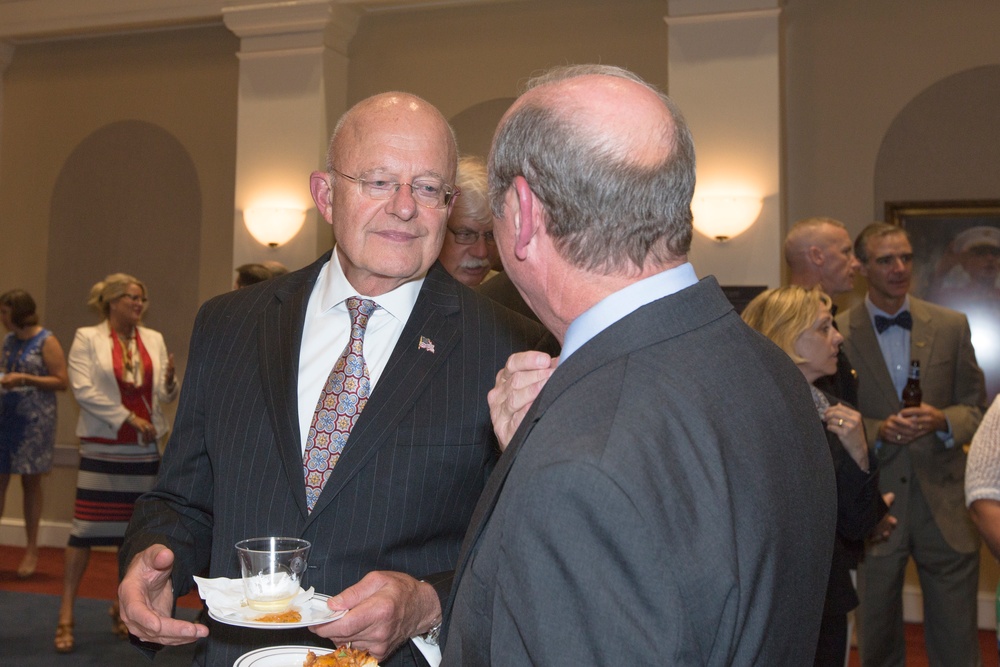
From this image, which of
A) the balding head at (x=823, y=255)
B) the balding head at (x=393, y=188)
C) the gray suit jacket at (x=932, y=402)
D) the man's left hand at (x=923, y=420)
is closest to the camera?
the balding head at (x=393, y=188)

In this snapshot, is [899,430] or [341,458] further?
[899,430]

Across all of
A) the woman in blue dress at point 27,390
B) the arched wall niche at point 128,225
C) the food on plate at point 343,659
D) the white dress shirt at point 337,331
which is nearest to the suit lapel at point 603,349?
the food on plate at point 343,659

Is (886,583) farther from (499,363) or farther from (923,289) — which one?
(499,363)

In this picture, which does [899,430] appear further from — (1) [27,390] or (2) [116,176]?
(2) [116,176]

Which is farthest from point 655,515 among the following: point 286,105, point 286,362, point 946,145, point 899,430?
point 286,105

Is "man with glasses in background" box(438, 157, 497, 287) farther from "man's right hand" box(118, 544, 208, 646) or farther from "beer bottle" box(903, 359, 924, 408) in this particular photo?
"beer bottle" box(903, 359, 924, 408)

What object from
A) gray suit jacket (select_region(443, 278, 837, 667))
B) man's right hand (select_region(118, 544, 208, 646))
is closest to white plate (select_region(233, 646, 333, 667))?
man's right hand (select_region(118, 544, 208, 646))

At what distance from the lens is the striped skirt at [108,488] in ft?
17.6

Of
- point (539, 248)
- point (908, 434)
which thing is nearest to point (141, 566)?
point (539, 248)

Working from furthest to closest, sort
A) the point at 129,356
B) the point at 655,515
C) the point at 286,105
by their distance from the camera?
the point at 286,105
the point at 129,356
the point at 655,515

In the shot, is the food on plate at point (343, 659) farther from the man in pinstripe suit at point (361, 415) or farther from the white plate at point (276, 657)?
the man in pinstripe suit at point (361, 415)

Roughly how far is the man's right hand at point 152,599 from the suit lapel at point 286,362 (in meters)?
0.26

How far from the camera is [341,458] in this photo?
5.67 feet

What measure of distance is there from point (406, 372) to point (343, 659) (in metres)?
0.57
